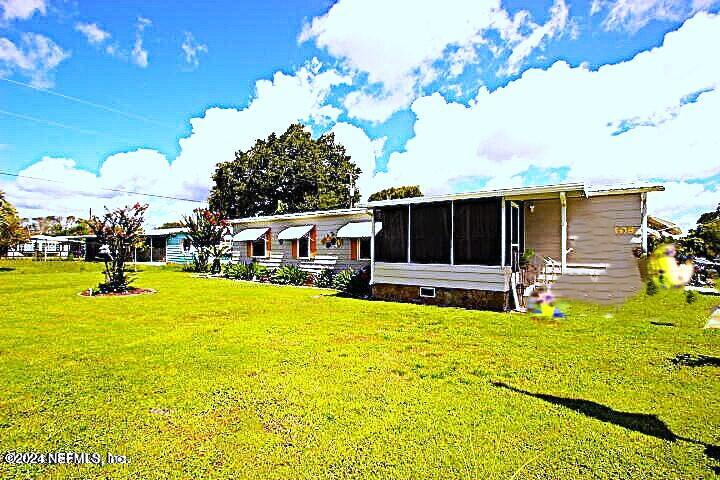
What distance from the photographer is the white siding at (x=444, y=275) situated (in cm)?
1009

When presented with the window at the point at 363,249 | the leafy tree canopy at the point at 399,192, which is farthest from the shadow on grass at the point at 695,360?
the leafy tree canopy at the point at 399,192

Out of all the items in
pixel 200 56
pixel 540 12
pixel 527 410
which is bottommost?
pixel 527 410

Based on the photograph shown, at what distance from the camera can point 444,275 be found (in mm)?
11031

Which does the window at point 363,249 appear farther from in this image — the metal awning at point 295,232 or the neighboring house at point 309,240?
the metal awning at point 295,232

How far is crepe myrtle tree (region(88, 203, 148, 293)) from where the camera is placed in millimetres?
13367

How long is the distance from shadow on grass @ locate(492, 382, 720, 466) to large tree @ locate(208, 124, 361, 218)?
94.4 feet

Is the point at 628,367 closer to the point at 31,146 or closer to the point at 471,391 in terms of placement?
the point at 471,391

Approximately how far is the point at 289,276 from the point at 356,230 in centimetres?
408

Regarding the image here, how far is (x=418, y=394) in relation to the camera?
4430 mm

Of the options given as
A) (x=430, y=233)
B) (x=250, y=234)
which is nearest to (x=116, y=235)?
(x=250, y=234)

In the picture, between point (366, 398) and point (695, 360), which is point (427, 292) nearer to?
point (695, 360)

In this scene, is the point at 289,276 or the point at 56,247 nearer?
the point at 289,276

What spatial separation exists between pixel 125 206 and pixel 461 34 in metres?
11.7

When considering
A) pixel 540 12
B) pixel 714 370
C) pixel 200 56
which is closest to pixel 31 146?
pixel 200 56
